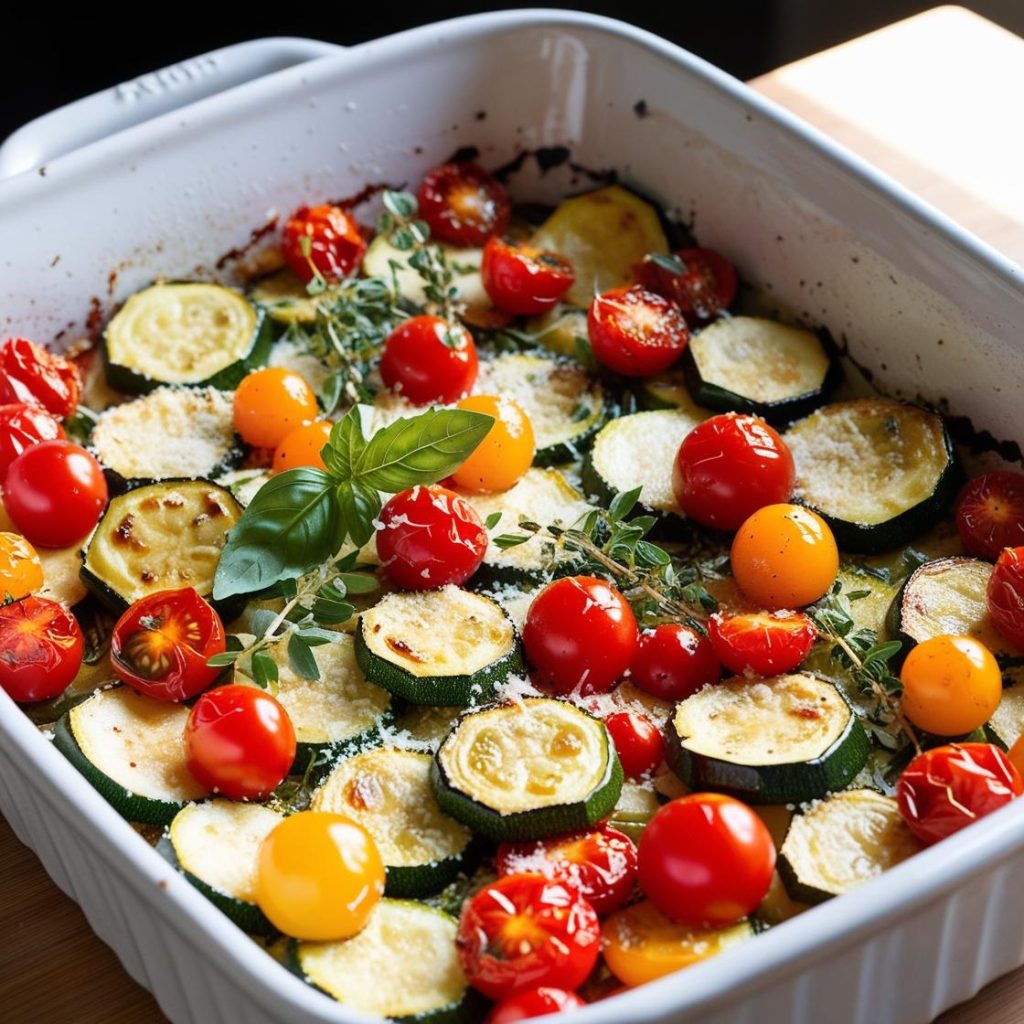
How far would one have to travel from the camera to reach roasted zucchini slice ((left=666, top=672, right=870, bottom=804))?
6.70 ft

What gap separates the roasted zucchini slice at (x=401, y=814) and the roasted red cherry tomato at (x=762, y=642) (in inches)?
17.7

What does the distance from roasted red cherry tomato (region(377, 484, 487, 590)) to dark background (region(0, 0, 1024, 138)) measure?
2667mm

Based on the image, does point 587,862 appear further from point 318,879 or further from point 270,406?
point 270,406

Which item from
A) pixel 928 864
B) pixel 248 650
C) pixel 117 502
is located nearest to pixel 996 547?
pixel 928 864

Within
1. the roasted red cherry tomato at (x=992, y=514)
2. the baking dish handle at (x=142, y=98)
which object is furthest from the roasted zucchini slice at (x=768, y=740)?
the baking dish handle at (x=142, y=98)

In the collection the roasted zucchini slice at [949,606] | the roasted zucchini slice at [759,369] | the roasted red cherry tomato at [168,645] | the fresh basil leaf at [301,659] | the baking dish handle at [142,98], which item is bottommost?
the roasted red cherry tomato at [168,645]

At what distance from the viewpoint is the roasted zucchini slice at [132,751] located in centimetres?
211

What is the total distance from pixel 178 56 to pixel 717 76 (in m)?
2.26

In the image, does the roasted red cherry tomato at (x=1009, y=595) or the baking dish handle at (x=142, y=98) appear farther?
the baking dish handle at (x=142, y=98)

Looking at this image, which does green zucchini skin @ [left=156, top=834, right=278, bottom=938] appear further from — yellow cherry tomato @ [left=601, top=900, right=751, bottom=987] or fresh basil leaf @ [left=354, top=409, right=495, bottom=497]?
fresh basil leaf @ [left=354, top=409, right=495, bottom=497]

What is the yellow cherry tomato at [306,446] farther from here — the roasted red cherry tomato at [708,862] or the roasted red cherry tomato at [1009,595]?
the roasted red cherry tomato at [1009,595]

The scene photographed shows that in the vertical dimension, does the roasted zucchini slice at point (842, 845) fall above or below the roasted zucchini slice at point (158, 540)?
above

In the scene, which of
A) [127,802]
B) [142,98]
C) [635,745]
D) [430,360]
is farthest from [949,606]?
[142,98]

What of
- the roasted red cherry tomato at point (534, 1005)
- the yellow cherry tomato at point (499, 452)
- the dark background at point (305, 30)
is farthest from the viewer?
the dark background at point (305, 30)
